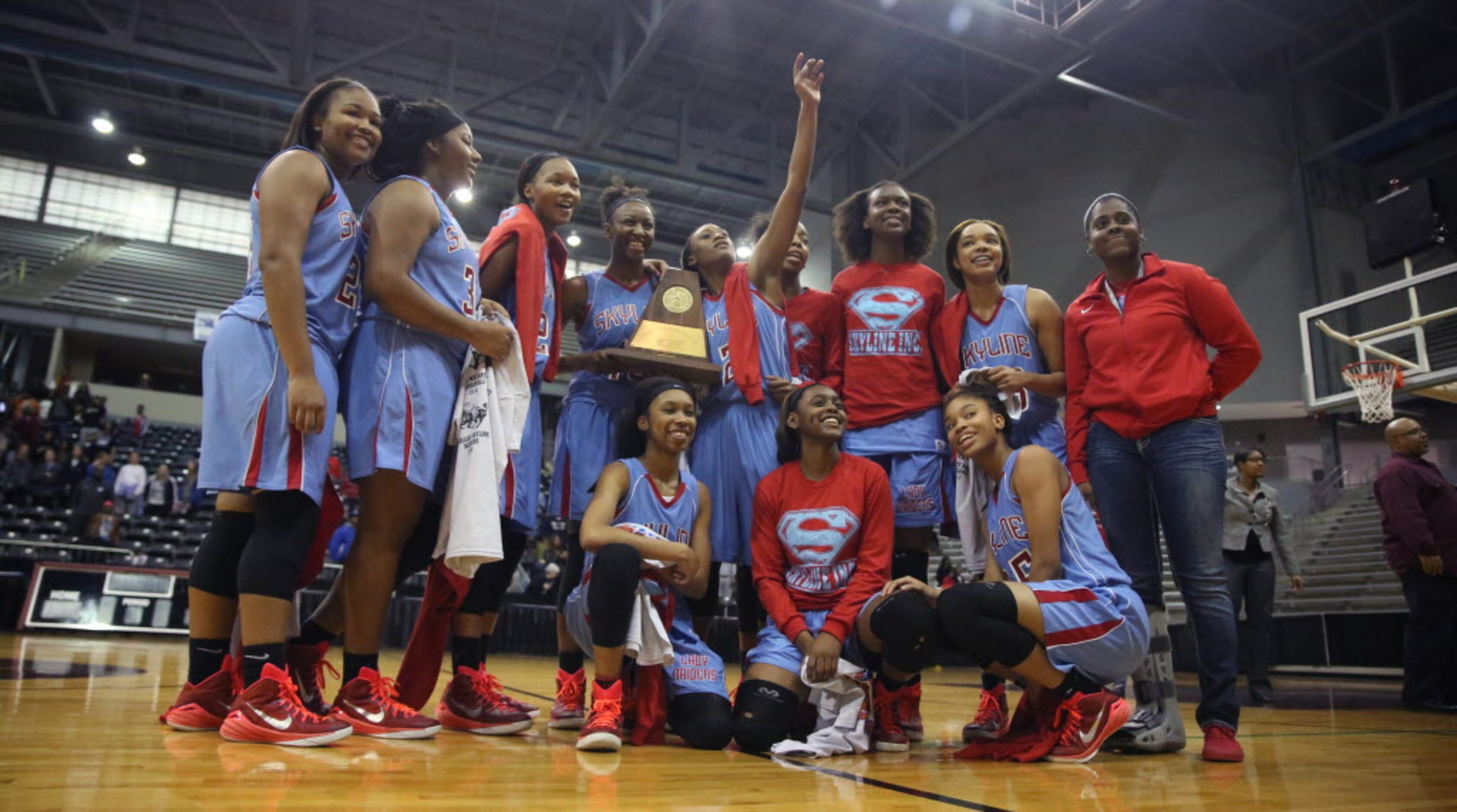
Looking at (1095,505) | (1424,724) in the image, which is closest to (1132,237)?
(1095,505)

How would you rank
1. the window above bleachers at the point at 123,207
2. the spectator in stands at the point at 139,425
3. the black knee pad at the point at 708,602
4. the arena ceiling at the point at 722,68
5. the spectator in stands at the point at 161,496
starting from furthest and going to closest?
1. the window above bleachers at the point at 123,207
2. the spectator in stands at the point at 139,425
3. the spectator in stands at the point at 161,496
4. the arena ceiling at the point at 722,68
5. the black knee pad at the point at 708,602

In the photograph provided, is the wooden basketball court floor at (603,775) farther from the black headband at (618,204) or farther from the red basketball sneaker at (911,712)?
the black headband at (618,204)

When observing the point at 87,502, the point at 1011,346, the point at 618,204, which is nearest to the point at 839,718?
the point at 1011,346

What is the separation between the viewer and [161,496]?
37.8 ft

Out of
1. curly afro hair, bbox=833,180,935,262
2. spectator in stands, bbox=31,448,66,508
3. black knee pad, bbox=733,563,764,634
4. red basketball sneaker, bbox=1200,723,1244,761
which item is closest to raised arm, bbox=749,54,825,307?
curly afro hair, bbox=833,180,935,262

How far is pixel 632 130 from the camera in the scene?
1513 cm

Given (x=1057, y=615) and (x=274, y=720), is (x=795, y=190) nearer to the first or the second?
(x=1057, y=615)

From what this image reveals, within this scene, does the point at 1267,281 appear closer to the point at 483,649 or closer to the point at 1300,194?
the point at 1300,194

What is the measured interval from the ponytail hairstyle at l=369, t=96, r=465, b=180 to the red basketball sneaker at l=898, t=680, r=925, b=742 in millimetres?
2005

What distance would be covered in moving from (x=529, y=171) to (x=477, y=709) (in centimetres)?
161

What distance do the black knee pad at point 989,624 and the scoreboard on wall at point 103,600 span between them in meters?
7.64

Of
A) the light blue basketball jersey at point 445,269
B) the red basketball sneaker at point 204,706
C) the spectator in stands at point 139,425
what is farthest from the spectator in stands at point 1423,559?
the spectator in stands at point 139,425

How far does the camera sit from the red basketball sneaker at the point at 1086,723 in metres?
2.23

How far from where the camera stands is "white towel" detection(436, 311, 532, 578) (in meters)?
2.15
